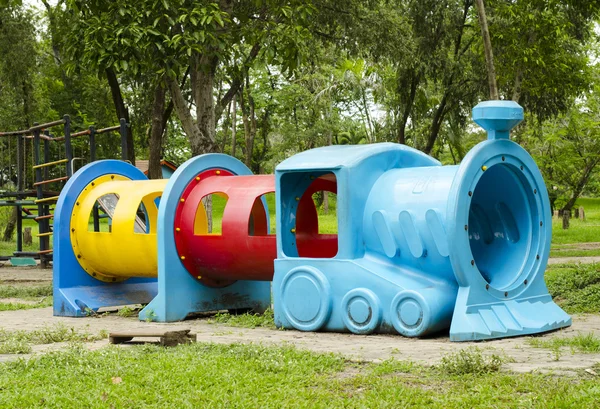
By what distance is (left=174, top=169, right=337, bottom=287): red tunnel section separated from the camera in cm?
1003

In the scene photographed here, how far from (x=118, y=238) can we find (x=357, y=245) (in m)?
3.49

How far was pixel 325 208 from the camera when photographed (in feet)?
163

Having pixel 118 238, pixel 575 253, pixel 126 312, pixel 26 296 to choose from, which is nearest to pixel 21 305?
pixel 26 296

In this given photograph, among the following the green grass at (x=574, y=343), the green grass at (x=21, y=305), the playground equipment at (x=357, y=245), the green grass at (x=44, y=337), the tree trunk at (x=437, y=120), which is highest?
the tree trunk at (x=437, y=120)

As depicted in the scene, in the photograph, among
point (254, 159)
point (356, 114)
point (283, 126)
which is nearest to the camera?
point (283, 126)

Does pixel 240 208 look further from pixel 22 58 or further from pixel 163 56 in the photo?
pixel 22 58

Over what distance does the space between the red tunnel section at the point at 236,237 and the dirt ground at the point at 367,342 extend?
0.67 meters

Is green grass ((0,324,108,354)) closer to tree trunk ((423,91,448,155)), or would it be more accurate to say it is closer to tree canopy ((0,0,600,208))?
tree canopy ((0,0,600,208))

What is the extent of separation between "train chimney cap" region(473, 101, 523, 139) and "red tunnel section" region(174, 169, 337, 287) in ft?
7.09

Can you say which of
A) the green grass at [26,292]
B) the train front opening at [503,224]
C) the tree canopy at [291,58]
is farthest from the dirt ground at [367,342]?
the tree canopy at [291,58]

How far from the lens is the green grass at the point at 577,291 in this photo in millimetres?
10109

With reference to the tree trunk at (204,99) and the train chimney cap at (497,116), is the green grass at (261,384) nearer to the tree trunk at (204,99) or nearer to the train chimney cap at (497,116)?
the train chimney cap at (497,116)

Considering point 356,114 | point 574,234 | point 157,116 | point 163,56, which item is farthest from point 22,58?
point 356,114

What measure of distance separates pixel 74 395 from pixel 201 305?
17.1 feet
